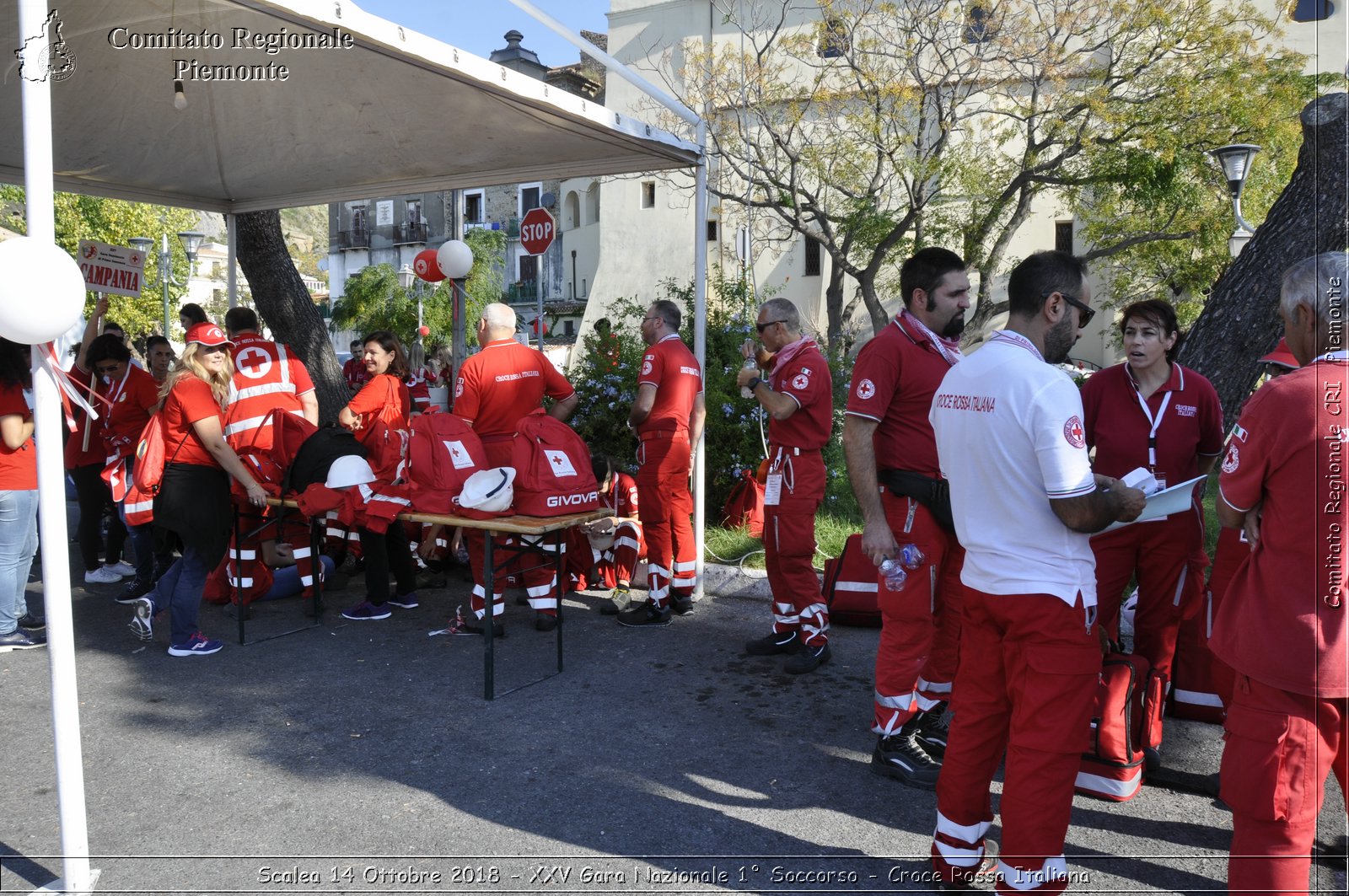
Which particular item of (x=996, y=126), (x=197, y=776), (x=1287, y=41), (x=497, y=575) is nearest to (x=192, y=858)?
(x=197, y=776)

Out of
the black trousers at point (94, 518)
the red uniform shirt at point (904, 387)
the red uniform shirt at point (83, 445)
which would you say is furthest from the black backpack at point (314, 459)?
the red uniform shirt at point (904, 387)

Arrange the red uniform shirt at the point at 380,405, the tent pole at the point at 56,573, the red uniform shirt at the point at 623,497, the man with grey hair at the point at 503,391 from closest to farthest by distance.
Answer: the tent pole at the point at 56,573 → the man with grey hair at the point at 503,391 → the red uniform shirt at the point at 380,405 → the red uniform shirt at the point at 623,497

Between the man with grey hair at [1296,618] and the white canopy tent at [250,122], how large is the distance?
3.35 m

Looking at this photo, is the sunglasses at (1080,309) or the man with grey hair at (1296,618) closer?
the man with grey hair at (1296,618)

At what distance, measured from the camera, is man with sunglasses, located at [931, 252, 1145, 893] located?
2543 millimetres

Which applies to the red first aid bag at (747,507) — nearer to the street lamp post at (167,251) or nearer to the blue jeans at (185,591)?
the blue jeans at (185,591)

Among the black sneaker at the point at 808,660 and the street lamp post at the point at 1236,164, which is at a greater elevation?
the street lamp post at the point at 1236,164

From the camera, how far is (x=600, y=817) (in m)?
3.42

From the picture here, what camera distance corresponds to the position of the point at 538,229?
9.76 metres

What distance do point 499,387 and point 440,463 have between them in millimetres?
805

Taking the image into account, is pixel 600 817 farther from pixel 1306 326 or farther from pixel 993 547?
pixel 1306 326

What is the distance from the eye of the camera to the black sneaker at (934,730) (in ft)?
12.8

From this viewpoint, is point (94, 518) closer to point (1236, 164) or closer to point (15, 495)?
point (15, 495)

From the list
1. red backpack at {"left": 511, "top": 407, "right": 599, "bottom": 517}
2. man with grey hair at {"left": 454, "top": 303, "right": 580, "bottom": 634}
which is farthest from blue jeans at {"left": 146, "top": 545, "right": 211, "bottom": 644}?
red backpack at {"left": 511, "top": 407, "right": 599, "bottom": 517}
